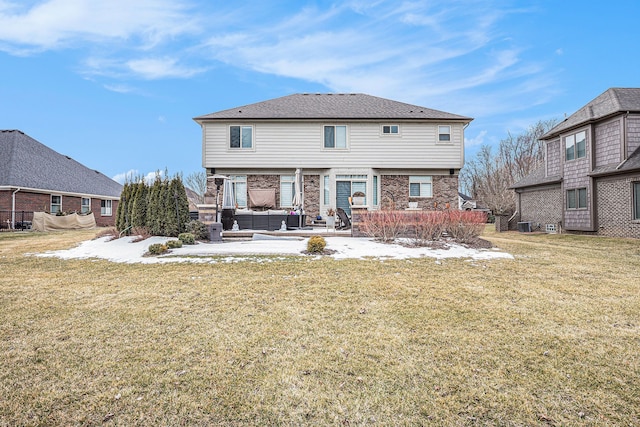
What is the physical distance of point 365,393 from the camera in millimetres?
2393

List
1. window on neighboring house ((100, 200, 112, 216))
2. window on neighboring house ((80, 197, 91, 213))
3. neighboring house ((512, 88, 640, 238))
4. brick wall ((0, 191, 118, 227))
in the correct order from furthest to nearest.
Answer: window on neighboring house ((100, 200, 112, 216)) < window on neighboring house ((80, 197, 91, 213)) < brick wall ((0, 191, 118, 227)) < neighboring house ((512, 88, 640, 238))

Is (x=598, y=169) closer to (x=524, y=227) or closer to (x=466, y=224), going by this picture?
(x=524, y=227)

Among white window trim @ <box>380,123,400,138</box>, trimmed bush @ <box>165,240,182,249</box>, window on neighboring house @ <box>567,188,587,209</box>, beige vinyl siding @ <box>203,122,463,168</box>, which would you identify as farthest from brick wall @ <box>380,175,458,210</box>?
trimmed bush @ <box>165,240,182,249</box>

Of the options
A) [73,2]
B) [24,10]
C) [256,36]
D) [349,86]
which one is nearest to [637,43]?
[349,86]

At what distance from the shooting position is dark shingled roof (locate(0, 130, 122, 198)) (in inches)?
816

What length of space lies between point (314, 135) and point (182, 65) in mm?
7569

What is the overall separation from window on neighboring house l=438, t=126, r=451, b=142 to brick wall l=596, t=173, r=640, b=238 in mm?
7224

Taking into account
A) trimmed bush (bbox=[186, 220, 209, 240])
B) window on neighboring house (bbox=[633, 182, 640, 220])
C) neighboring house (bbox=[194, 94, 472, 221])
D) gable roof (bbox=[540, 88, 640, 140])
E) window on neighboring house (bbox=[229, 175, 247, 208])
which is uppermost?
gable roof (bbox=[540, 88, 640, 140])

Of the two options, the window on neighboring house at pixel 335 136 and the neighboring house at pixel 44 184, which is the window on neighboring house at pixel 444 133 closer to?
the window on neighboring house at pixel 335 136

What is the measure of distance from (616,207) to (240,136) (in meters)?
18.2

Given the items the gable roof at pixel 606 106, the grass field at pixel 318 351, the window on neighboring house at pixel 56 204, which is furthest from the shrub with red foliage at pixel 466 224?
the window on neighboring house at pixel 56 204

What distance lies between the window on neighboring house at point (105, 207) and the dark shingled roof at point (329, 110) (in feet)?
54.7

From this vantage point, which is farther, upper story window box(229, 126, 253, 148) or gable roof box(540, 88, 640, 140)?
upper story window box(229, 126, 253, 148)

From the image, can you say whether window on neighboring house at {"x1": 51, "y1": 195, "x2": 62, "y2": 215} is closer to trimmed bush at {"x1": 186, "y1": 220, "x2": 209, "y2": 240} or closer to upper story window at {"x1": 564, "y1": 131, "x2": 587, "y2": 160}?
trimmed bush at {"x1": 186, "y1": 220, "x2": 209, "y2": 240}
